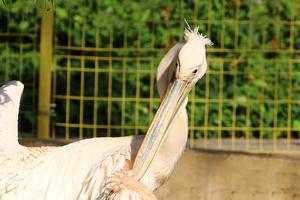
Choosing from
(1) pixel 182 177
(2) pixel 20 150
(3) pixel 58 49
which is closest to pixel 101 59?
(3) pixel 58 49

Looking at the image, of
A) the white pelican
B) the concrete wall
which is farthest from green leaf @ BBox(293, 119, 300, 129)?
the white pelican

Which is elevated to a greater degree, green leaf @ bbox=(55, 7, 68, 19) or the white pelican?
green leaf @ bbox=(55, 7, 68, 19)

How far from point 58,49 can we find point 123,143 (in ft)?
13.4

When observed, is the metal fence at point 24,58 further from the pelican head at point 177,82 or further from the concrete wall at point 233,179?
the pelican head at point 177,82

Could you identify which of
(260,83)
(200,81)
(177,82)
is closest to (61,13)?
(200,81)

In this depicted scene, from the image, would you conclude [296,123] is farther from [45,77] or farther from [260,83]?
[45,77]

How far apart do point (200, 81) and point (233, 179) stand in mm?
1957

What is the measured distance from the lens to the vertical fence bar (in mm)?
11445

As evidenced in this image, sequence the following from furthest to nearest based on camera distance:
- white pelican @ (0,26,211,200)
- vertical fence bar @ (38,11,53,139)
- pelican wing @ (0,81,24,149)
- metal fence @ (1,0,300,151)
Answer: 1. metal fence @ (1,0,300,151)
2. vertical fence bar @ (38,11,53,139)
3. pelican wing @ (0,81,24,149)
4. white pelican @ (0,26,211,200)

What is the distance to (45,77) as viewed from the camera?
37.7 ft

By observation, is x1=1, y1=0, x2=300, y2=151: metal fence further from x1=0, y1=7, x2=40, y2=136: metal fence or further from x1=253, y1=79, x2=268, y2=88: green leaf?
x1=0, y1=7, x2=40, y2=136: metal fence

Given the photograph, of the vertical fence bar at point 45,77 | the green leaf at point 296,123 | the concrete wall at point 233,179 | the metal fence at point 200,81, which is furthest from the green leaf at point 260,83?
the concrete wall at point 233,179

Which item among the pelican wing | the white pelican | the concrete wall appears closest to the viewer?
the white pelican

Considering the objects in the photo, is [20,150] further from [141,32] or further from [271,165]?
[141,32]
